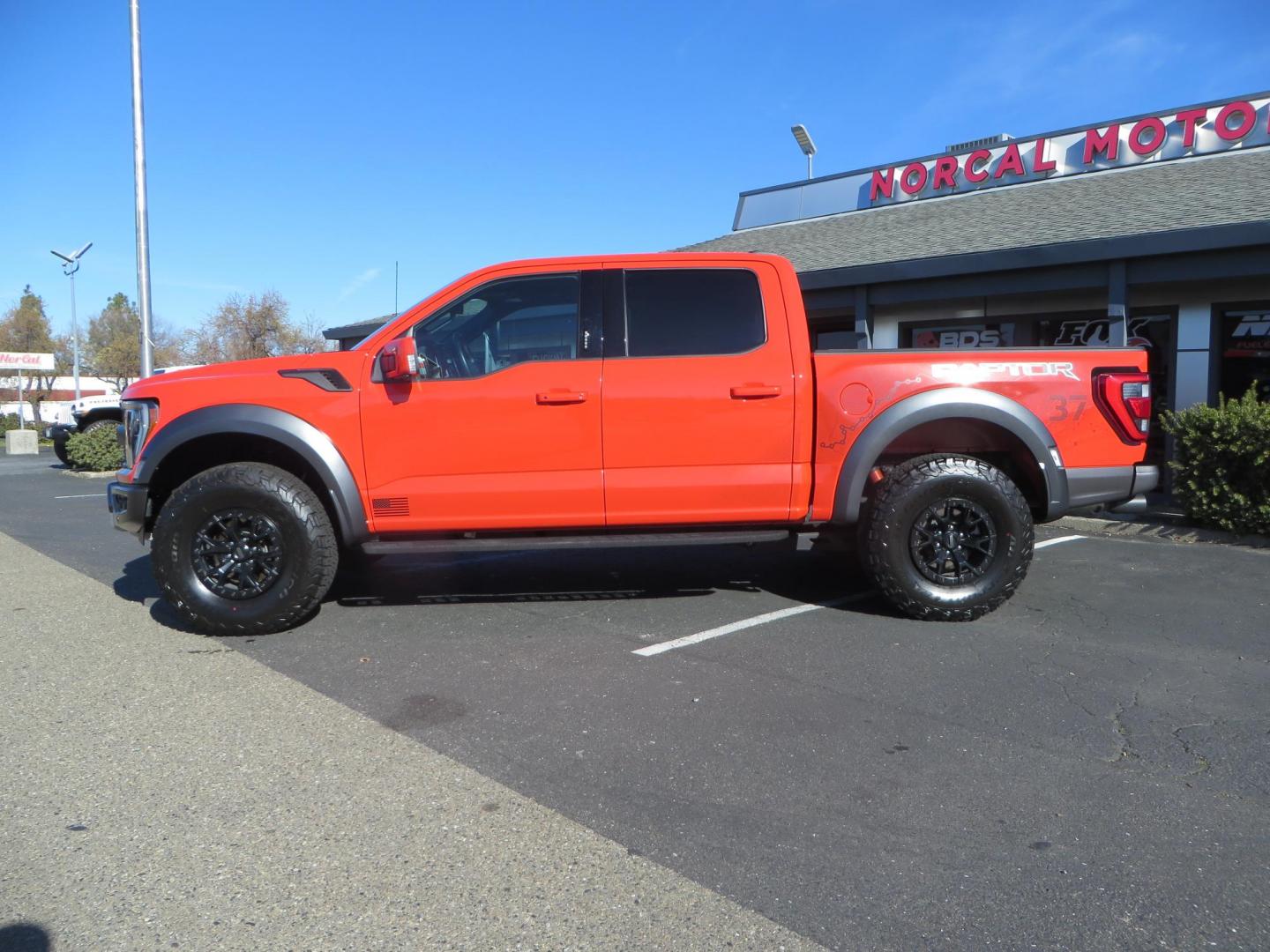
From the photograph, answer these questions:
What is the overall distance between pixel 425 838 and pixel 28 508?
11.4 m

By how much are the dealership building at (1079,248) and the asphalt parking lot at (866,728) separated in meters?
3.77

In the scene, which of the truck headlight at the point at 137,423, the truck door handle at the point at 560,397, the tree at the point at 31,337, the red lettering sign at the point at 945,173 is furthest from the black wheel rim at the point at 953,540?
the tree at the point at 31,337

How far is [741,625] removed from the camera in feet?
17.0

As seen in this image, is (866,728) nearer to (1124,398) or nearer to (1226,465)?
(1124,398)

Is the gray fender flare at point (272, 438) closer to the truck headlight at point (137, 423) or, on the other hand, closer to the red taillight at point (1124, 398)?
the truck headlight at point (137, 423)

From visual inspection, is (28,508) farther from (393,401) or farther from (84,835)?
(84,835)

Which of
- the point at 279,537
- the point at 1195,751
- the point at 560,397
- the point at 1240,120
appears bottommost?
the point at 1195,751

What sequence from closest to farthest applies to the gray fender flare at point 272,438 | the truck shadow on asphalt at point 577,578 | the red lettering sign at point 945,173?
1. the gray fender flare at point 272,438
2. the truck shadow on asphalt at point 577,578
3. the red lettering sign at point 945,173

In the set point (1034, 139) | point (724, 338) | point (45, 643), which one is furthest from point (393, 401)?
point (1034, 139)

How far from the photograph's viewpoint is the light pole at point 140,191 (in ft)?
46.4

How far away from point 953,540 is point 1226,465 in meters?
4.55

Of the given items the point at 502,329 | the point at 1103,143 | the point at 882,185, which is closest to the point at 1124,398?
the point at 502,329

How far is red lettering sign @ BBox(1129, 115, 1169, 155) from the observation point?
44.2 feet

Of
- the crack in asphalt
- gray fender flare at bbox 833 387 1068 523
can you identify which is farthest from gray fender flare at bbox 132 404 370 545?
the crack in asphalt
